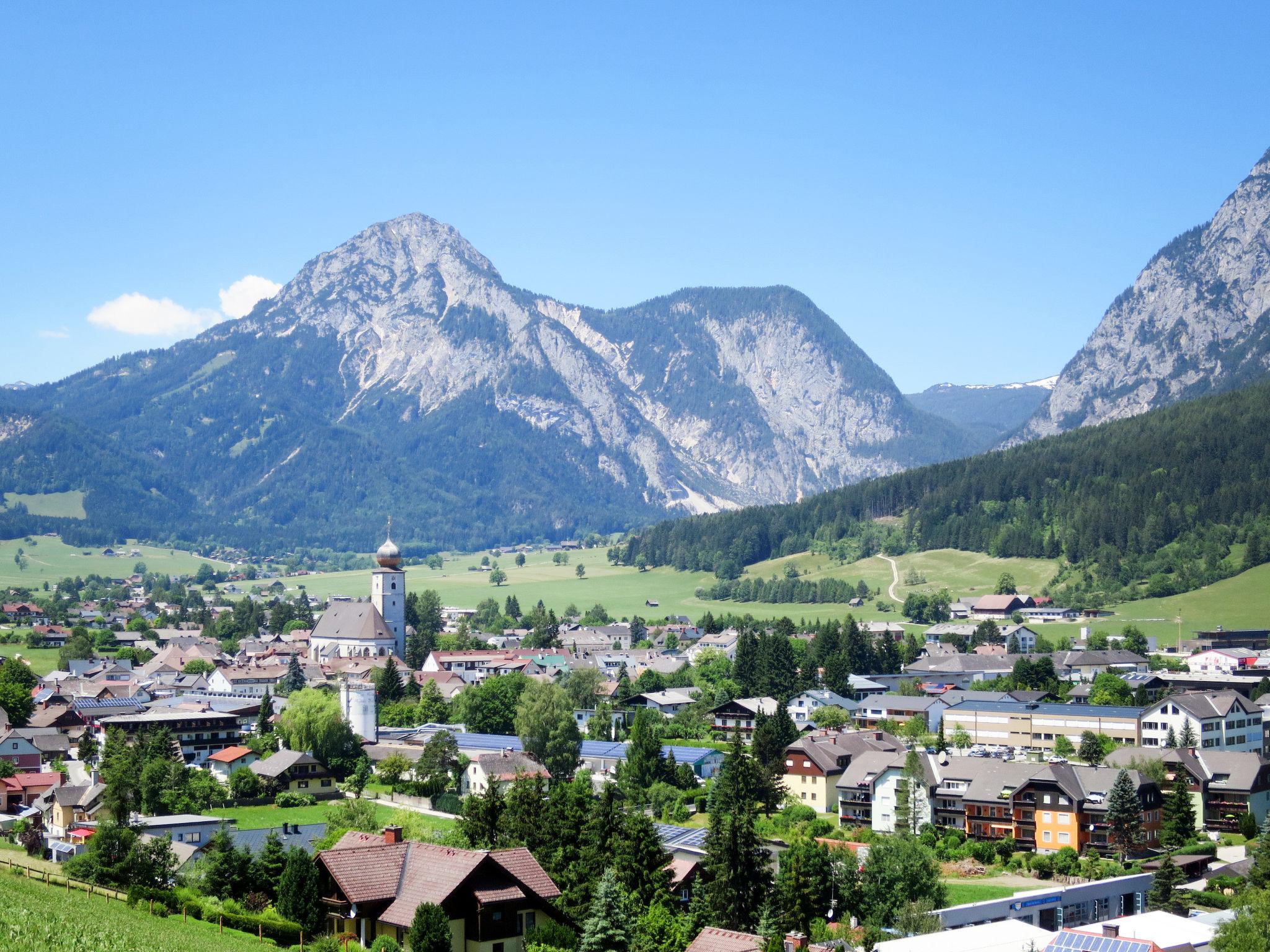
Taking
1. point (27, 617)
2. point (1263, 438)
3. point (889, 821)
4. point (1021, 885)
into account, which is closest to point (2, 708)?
point (889, 821)

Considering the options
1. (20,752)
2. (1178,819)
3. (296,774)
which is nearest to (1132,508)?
(1178,819)

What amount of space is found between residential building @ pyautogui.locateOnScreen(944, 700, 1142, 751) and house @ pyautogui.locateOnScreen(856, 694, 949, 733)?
83.8 inches

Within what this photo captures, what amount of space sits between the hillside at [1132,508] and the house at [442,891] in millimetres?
122651

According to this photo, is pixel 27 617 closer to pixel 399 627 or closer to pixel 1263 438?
pixel 399 627

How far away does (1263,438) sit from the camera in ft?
566

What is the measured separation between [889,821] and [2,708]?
57.1m

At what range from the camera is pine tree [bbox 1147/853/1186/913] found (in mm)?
50531

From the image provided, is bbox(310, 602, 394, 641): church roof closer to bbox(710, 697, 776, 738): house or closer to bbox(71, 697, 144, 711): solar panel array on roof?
bbox(71, 697, 144, 711): solar panel array on roof

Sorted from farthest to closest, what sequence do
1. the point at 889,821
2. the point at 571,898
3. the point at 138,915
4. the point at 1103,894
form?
the point at 889,821, the point at 1103,894, the point at 571,898, the point at 138,915

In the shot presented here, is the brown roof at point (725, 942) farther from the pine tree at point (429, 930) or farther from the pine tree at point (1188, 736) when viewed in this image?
the pine tree at point (1188, 736)

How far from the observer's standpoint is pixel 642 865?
45.0 meters

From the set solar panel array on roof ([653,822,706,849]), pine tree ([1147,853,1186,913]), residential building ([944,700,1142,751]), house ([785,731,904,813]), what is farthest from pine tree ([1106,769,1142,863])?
residential building ([944,700,1142,751])

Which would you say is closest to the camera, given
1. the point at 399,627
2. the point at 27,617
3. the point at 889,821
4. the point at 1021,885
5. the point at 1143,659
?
the point at 1021,885

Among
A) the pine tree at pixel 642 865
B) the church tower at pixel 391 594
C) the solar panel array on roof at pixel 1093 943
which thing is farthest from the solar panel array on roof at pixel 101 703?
the solar panel array on roof at pixel 1093 943
